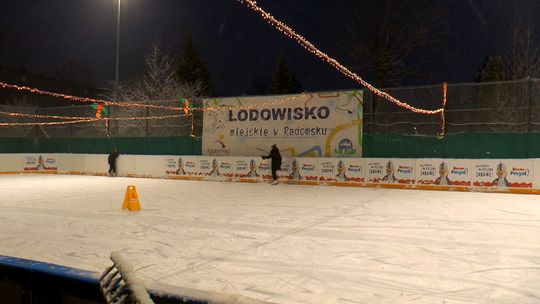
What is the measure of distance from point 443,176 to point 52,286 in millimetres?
15447

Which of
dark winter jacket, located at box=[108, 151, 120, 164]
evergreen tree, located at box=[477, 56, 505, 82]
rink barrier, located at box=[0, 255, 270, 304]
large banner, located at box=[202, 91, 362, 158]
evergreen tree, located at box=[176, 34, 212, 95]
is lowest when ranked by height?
rink barrier, located at box=[0, 255, 270, 304]

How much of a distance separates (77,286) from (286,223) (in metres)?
7.09

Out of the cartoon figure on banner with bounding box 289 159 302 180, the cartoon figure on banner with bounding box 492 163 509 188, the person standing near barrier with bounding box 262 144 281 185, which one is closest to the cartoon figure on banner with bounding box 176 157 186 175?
the person standing near barrier with bounding box 262 144 281 185

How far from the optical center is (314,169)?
18281mm

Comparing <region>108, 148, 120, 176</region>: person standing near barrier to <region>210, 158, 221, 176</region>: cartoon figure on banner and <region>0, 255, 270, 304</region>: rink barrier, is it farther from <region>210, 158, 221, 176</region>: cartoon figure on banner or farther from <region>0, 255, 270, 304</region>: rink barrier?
<region>0, 255, 270, 304</region>: rink barrier

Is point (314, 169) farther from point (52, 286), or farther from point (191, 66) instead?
point (191, 66)

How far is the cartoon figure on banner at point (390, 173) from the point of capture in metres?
16.8

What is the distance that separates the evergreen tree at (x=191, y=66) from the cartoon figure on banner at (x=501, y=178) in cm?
3849

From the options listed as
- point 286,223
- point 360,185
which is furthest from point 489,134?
point 286,223

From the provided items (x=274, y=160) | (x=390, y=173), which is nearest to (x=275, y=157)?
(x=274, y=160)

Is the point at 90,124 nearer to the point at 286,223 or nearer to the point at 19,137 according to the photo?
the point at 19,137

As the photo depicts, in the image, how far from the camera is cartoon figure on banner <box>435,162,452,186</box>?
15938 millimetres

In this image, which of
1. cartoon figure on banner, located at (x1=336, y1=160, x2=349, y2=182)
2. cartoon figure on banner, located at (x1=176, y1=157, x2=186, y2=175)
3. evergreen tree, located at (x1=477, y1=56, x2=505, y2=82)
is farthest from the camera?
evergreen tree, located at (x1=477, y1=56, x2=505, y2=82)

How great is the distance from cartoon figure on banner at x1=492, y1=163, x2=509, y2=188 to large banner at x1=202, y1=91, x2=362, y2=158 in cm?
527
